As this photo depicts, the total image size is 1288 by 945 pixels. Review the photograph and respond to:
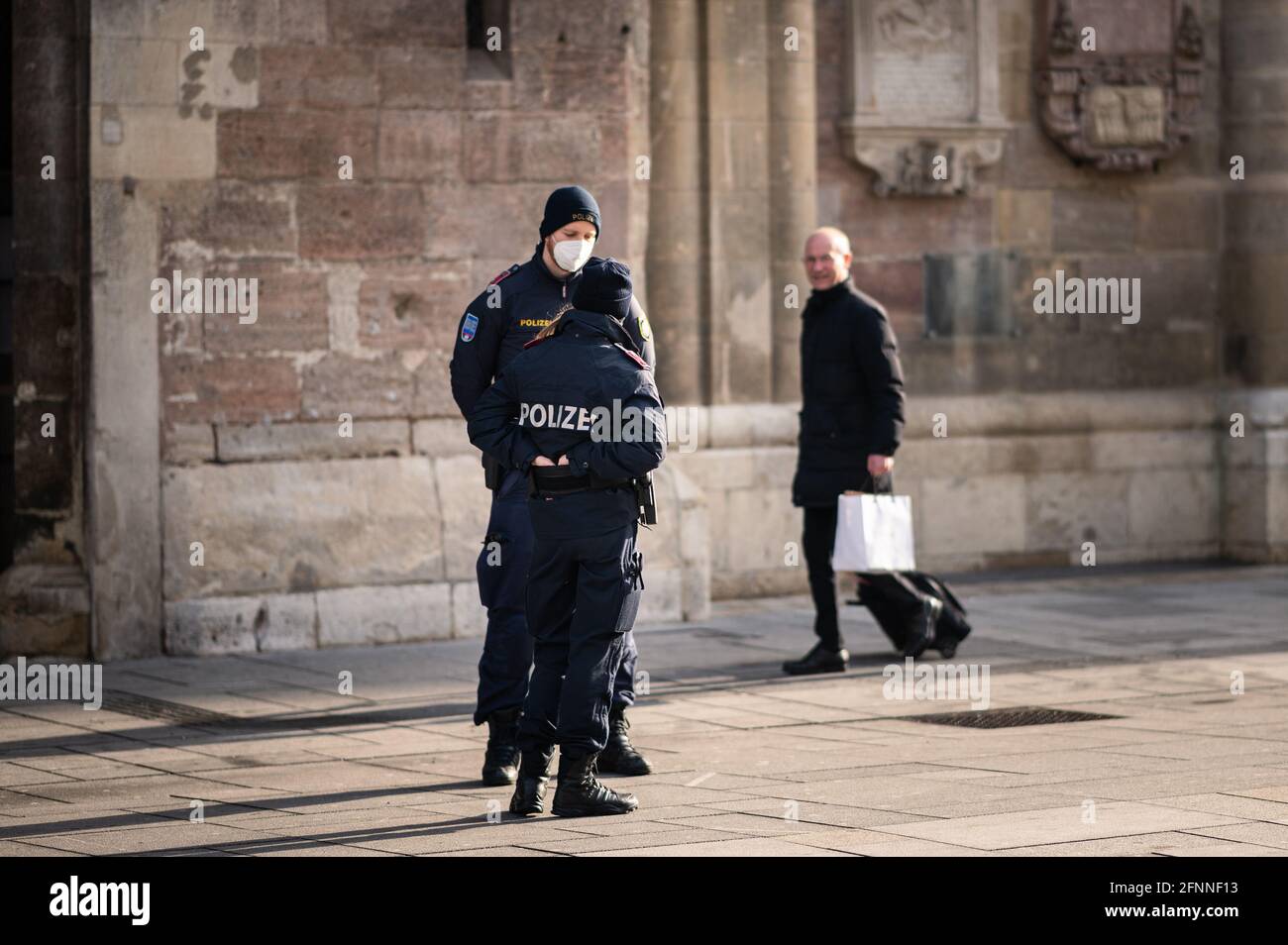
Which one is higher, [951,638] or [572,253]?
[572,253]

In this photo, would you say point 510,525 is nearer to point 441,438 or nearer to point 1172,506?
point 441,438

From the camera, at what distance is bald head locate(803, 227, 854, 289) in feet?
33.8

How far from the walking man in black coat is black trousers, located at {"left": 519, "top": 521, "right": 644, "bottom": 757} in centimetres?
323

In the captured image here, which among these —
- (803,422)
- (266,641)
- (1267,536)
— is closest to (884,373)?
(803,422)

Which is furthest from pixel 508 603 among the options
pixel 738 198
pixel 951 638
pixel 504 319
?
pixel 738 198

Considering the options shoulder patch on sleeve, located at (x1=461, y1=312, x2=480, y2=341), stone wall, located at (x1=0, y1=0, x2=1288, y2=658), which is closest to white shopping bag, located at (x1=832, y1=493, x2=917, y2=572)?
stone wall, located at (x1=0, y1=0, x2=1288, y2=658)

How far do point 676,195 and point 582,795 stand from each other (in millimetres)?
6537

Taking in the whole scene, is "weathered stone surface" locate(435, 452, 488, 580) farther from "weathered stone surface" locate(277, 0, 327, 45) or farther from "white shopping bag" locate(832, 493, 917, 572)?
"weathered stone surface" locate(277, 0, 327, 45)

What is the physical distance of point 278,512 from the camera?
10.9m

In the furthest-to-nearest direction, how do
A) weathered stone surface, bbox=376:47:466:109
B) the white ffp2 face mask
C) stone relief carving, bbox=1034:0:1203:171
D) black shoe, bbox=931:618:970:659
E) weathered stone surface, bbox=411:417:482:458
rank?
stone relief carving, bbox=1034:0:1203:171
weathered stone surface, bbox=411:417:482:458
weathered stone surface, bbox=376:47:466:109
black shoe, bbox=931:618:970:659
the white ffp2 face mask

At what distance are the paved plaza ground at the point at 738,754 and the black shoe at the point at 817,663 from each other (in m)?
0.08

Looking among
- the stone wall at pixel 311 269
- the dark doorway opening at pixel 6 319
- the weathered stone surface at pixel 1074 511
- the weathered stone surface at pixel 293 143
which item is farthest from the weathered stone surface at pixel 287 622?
the weathered stone surface at pixel 1074 511

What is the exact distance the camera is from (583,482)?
6926 millimetres

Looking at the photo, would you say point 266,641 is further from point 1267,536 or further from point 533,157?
point 1267,536
